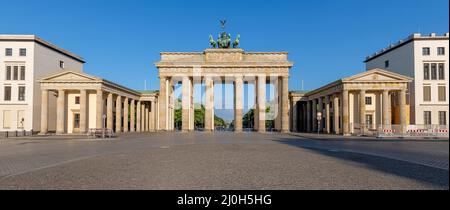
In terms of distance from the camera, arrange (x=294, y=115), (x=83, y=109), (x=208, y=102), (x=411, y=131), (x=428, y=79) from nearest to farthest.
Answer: (x=411, y=131) → (x=83, y=109) → (x=428, y=79) → (x=208, y=102) → (x=294, y=115)

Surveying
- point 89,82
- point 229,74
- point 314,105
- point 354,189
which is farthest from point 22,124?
point 354,189

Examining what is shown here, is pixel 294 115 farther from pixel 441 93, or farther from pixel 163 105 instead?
pixel 163 105

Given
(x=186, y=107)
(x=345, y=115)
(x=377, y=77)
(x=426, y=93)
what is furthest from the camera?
(x=186, y=107)

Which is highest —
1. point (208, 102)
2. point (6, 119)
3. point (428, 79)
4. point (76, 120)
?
point (428, 79)

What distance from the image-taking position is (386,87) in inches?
2000

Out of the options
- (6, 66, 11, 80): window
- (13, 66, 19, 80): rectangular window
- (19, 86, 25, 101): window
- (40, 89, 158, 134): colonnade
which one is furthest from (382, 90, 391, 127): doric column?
(6, 66, 11, 80): window

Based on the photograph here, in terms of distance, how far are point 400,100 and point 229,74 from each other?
2962 cm

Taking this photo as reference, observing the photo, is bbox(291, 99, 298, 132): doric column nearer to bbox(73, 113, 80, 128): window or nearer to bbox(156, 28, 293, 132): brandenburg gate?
bbox(156, 28, 293, 132): brandenburg gate

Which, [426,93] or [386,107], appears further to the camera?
[426,93]

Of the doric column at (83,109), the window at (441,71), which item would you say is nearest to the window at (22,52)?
the doric column at (83,109)

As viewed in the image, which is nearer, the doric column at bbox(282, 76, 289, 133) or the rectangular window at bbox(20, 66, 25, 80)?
the rectangular window at bbox(20, 66, 25, 80)

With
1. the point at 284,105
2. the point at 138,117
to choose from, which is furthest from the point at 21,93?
the point at 284,105

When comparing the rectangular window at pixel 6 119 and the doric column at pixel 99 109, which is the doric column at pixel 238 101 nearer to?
the doric column at pixel 99 109
